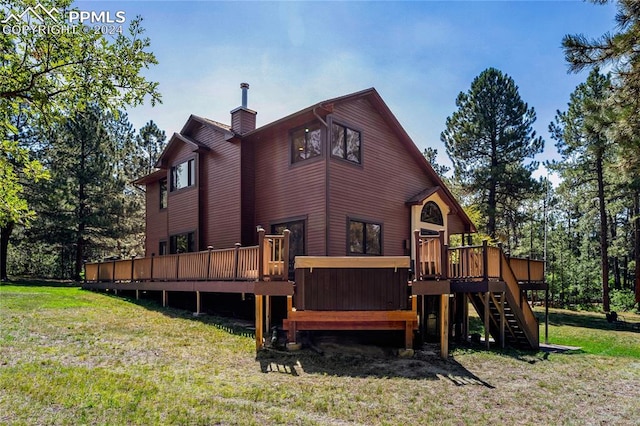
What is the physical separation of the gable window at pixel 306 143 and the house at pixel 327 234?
1.5 inches

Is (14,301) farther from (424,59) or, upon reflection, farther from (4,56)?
(424,59)

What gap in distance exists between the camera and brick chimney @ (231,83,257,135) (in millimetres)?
15141

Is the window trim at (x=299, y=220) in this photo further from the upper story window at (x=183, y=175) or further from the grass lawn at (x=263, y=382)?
the upper story window at (x=183, y=175)

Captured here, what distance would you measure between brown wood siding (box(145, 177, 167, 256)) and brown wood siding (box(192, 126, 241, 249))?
156 inches

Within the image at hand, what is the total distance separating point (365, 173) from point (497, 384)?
7989 millimetres

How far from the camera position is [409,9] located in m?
11.6

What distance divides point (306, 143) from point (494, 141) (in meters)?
18.7

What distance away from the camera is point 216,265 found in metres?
12.2

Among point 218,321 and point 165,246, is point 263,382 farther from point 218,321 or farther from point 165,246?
point 165,246

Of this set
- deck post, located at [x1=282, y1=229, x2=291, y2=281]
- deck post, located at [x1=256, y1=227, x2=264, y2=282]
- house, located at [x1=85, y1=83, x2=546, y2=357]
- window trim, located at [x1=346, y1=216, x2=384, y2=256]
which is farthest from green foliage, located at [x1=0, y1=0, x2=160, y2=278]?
window trim, located at [x1=346, y1=216, x2=384, y2=256]

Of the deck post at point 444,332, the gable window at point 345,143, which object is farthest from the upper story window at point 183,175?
the deck post at point 444,332

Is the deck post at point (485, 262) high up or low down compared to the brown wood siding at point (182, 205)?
down

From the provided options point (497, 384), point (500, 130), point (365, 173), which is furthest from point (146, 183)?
point (500, 130)

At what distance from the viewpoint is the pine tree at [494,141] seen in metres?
27.1
